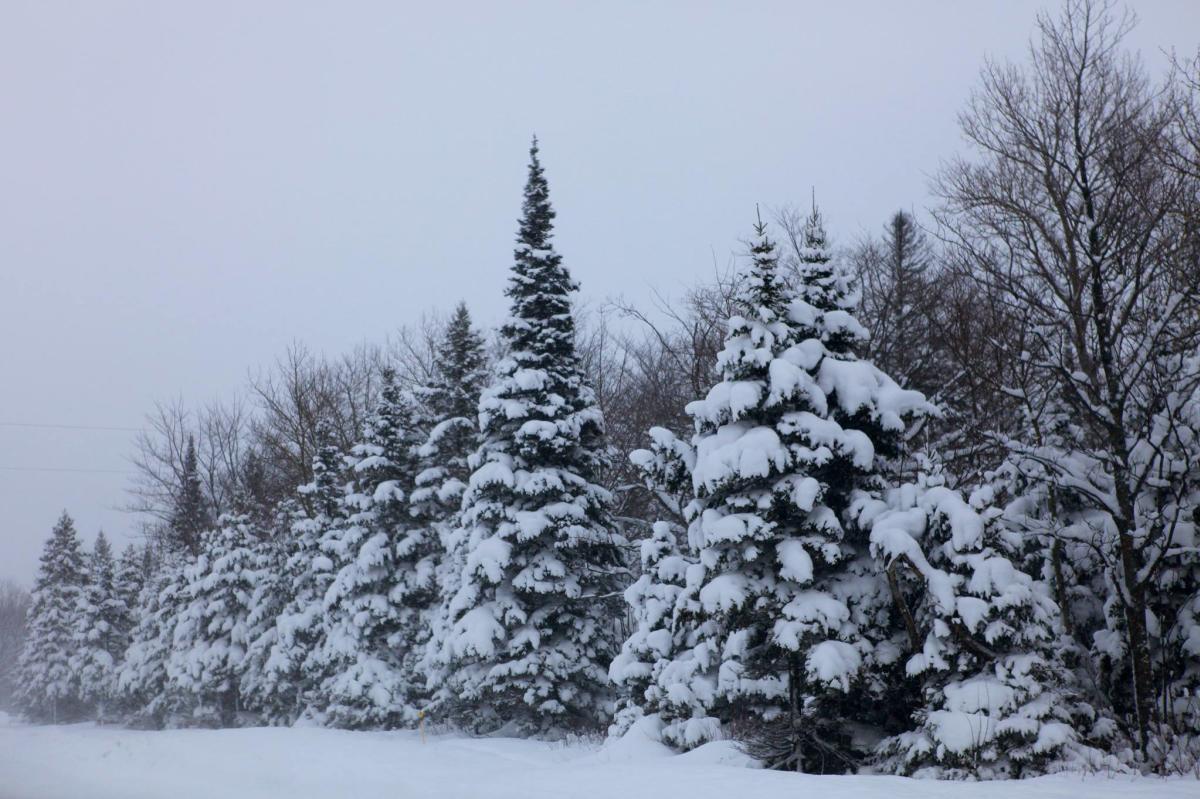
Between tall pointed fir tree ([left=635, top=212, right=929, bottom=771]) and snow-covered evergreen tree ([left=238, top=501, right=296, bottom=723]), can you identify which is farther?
snow-covered evergreen tree ([left=238, top=501, right=296, bottom=723])

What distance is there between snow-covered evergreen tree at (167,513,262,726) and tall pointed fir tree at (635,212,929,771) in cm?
2335

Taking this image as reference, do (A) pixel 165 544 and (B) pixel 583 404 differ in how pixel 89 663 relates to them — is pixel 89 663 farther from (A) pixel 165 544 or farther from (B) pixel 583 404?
(B) pixel 583 404

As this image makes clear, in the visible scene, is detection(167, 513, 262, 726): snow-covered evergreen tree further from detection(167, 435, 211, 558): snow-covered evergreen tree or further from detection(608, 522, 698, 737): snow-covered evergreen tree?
detection(608, 522, 698, 737): snow-covered evergreen tree

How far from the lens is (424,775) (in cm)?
1282

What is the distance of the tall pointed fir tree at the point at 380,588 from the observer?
80.8ft

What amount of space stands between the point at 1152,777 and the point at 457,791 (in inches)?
305

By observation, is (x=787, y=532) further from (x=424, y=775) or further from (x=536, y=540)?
Answer: (x=536, y=540)

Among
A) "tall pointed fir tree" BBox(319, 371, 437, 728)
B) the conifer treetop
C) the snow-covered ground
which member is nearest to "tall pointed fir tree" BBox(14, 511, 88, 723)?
"tall pointed fir tree" BBox(319, 371, 437, 728)

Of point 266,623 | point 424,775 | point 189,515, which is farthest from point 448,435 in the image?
point 189,515

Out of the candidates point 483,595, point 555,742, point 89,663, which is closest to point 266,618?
point 483,595

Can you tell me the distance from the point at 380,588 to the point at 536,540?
6.62m

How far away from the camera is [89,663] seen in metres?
46.7

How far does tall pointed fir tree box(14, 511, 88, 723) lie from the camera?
48781mm

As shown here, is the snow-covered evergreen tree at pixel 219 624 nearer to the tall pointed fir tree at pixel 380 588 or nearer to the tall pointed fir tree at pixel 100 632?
the tall pointed fir tree at pixel 380 588
